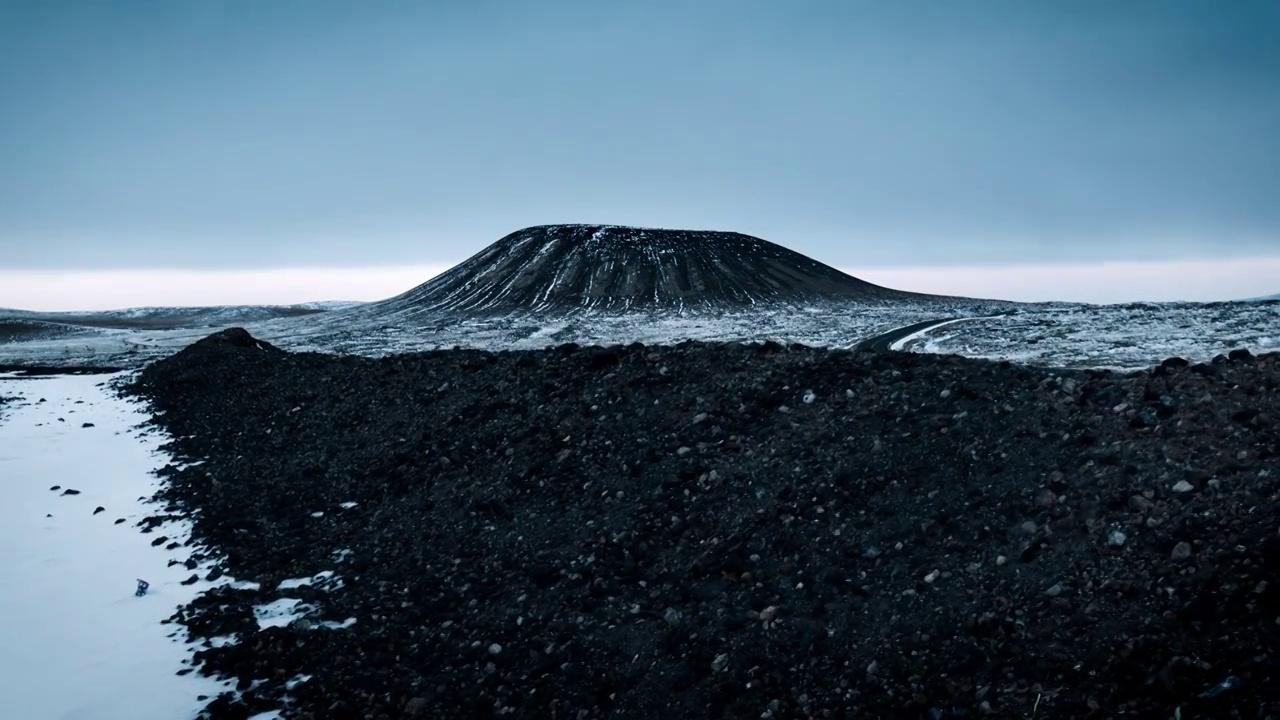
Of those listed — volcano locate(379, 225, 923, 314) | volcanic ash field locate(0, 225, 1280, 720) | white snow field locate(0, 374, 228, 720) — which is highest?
volcano locate(379, 225, 923, 314)

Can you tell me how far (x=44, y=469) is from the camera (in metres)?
19.7

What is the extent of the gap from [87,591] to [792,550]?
10.1m

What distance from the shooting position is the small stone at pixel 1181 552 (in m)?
7.38

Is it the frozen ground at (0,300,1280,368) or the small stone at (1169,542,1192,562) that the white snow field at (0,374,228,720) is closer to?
the small stone at (1169,542,1192,562)

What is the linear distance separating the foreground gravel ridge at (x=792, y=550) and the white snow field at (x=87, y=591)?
2.06 ft

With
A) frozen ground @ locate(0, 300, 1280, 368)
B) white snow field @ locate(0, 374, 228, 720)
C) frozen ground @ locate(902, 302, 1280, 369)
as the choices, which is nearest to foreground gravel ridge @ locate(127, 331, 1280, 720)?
white snow field @ locate(0, 374, 228, 720)

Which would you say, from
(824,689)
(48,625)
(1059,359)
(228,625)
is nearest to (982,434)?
(824,689)

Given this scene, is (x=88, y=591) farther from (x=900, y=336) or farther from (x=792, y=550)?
(x=900, y=336)

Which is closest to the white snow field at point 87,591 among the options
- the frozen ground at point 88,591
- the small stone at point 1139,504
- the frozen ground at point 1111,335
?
the frozen ground at point 88,591

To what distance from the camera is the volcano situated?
103812 millimetres

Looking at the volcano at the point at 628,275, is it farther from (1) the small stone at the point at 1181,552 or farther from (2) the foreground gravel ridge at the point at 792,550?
(1) the small stone at the point at 1181,552

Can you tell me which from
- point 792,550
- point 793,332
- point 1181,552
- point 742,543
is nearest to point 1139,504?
point 1181,552

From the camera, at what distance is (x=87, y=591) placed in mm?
11828

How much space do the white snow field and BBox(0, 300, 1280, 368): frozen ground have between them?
36.1 metres
